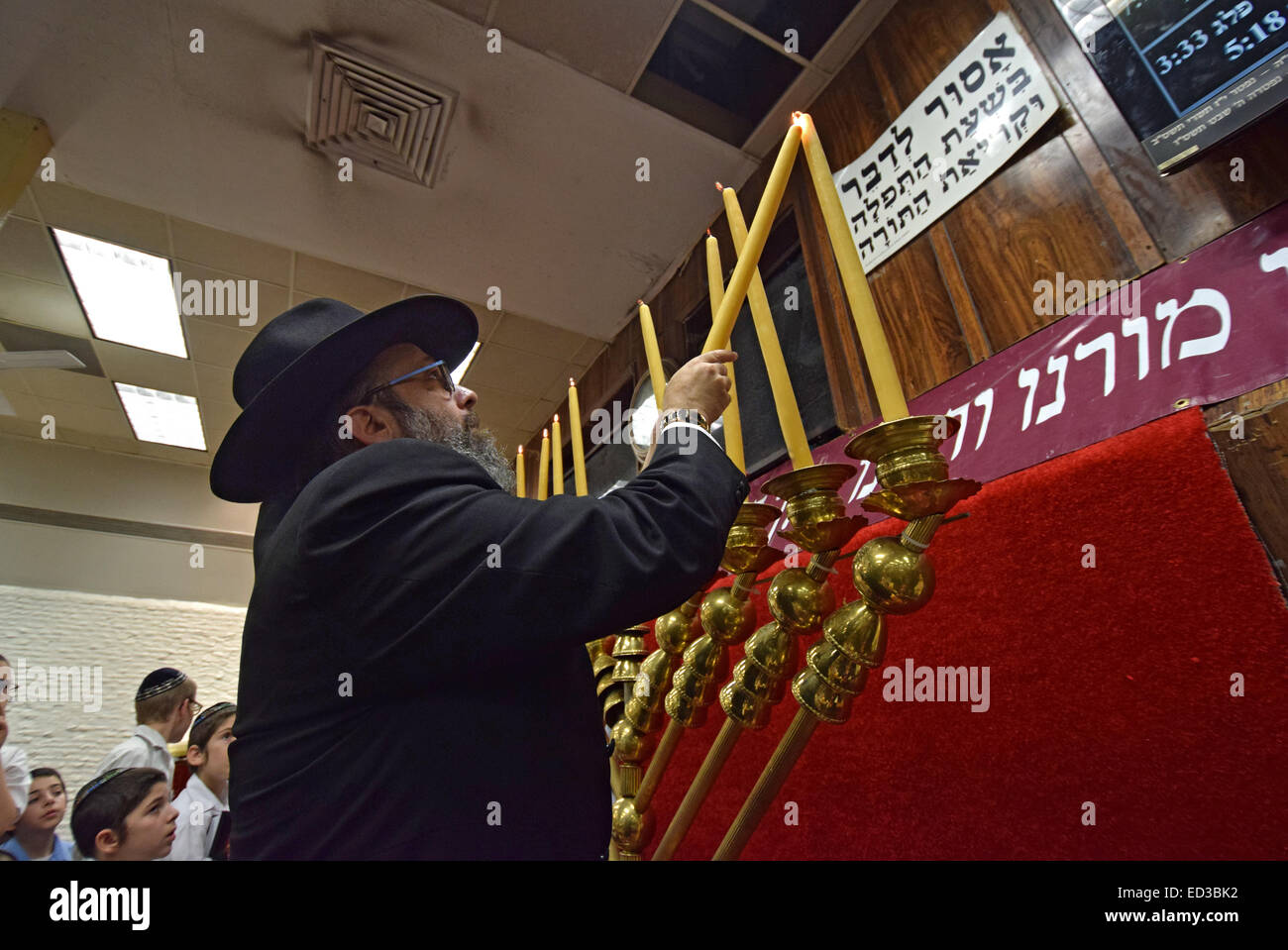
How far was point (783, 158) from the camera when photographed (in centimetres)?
57

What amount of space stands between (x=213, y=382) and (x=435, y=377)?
342 centimetres

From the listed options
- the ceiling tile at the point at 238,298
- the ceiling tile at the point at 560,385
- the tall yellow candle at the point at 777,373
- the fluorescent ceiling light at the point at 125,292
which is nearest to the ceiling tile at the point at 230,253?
the ceiling tile at the point at 238,298

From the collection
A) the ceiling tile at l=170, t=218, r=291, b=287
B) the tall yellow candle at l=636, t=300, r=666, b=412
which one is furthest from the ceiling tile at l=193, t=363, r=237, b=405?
the tall yellow candle at l=636, t=300, r=666, b=412

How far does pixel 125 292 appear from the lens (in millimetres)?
2777

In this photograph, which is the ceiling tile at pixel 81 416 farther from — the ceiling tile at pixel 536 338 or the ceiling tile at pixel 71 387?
the ceiling tile at pixel 536 338

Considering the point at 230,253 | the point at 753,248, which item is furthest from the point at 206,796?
the point at 753,248

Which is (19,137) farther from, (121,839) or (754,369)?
(754,369)

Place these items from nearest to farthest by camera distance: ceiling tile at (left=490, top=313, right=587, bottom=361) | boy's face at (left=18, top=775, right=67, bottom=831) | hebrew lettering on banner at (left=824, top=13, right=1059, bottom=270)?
1. hebrew lettering on banner at (left=824, top=13, right=1059, bottom=270)
2. boy's face at (left=18, top=775, right=67, bottom=831)
3. ceiling tile at (left=490, top=313, right=587, bottom=361)

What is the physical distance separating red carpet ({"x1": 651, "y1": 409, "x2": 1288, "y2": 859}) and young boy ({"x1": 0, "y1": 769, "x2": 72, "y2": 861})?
219 cm

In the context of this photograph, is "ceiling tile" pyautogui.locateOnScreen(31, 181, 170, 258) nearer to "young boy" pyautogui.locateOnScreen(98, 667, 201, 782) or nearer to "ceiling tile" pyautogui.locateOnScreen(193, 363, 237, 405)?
"ceiling tile" pyautogui.locateOnScreen(193, 363, 237, 405)

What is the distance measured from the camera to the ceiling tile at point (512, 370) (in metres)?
3.13

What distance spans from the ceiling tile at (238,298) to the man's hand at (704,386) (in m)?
2.79

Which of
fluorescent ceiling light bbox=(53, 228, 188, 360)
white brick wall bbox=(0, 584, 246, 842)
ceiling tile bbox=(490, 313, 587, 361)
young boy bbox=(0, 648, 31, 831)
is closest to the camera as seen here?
young boy bbox=(0, 648, 31, 831)

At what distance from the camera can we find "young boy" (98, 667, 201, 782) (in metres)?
2.18
